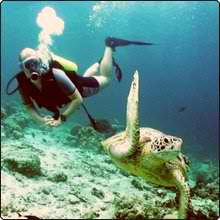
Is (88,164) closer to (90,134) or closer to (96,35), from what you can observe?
(90,134)

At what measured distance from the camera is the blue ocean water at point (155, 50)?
129ft

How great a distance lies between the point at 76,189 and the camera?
21.3ft

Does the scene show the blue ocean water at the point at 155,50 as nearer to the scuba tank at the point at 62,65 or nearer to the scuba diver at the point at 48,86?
the scuba tank at the point at 62,65

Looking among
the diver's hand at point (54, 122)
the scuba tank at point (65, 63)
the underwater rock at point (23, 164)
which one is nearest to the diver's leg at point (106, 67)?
the scuba tank at point (65, 63)

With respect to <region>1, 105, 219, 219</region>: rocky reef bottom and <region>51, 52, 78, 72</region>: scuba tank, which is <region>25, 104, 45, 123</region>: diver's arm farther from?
<region>1, 105, 219, 219</region>: rocky reef bottom

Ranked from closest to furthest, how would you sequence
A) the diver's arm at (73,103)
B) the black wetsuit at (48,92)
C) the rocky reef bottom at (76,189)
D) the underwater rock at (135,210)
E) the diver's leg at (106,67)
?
the diver's arm at (73,103), the black wetsuit at (48,92), the underwater rock at (135,210), the diver's leg at (106,67), the rocky reef bottom at (76,189)

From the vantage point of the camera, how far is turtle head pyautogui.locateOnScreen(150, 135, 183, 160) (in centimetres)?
218

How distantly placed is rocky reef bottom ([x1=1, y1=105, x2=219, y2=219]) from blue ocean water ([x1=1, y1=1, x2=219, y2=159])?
13.5 m

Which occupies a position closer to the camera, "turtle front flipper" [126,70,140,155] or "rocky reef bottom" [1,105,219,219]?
"turtle front flipper" [126,70,140,155]

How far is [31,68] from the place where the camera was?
3.21 m

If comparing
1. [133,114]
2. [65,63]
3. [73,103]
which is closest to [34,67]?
[73,103]

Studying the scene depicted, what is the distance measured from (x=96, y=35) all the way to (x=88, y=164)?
197 feet

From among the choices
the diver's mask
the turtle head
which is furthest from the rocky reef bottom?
the diver's mask

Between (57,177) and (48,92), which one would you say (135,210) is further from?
(57,177)
